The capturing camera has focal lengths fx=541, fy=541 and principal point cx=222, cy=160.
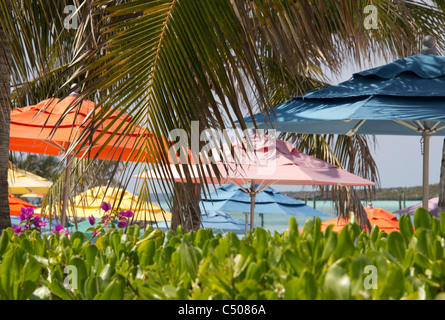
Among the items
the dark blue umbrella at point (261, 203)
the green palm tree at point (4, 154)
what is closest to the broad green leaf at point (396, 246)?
the green palm tree at point (4, 154)

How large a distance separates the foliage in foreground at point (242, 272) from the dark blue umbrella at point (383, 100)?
2.66 meters

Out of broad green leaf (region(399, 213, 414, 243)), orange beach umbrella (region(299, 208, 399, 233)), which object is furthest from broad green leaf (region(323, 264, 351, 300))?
orange beach umbrella (region(299, 208, 399, 233))

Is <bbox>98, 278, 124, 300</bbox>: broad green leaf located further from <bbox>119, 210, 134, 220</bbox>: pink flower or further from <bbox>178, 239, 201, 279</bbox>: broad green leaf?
<bbox>119, 210, 134, 220</bbox>: pink flower

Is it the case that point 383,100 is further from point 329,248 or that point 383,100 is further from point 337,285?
point 337,285

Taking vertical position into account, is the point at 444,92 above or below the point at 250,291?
above

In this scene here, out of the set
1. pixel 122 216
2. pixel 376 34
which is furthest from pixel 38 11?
pixel 376 34

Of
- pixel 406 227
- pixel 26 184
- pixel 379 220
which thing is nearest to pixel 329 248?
pixel 406 227

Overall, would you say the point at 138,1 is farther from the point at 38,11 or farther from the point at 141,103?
the point at 38,11

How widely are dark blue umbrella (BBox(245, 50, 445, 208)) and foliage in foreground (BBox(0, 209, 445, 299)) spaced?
2665 millimetres

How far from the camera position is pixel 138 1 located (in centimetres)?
252

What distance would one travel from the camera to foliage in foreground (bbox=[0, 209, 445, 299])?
3.27ft
